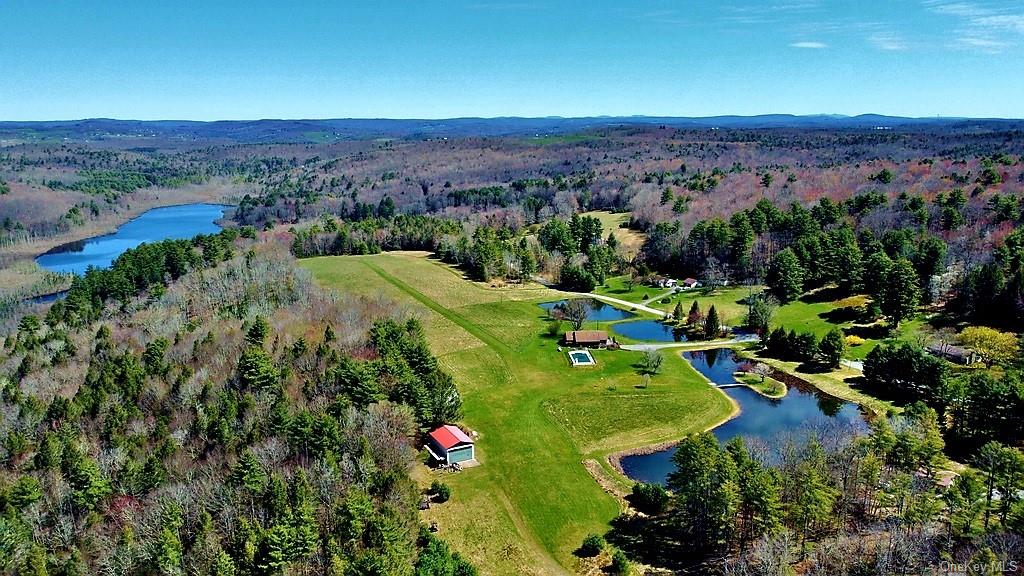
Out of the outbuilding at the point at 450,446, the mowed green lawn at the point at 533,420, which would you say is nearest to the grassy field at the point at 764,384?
the mowed green lawn at the point at 533,420

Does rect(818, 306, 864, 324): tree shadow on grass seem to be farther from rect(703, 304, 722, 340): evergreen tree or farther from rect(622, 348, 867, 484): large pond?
rect(622, 348, 867, 484): large pond

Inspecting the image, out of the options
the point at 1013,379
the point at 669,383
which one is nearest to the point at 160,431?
the point at 669,383

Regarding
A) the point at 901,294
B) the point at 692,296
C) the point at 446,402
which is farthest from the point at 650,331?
the point at 446,402

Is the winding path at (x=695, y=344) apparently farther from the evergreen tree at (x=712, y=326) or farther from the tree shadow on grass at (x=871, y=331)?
the tree shadow on grass at (x=871, y=331)

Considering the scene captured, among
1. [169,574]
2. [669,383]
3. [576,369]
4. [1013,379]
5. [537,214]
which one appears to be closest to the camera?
[169,574]

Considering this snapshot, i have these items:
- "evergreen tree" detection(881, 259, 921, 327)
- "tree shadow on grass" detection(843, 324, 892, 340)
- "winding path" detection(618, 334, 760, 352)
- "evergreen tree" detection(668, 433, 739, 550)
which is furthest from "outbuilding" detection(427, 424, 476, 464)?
"evergreen tree" detection(881, 259, 921, 327)

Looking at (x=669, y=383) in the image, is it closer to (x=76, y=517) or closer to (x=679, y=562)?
(x=679, y=562)
